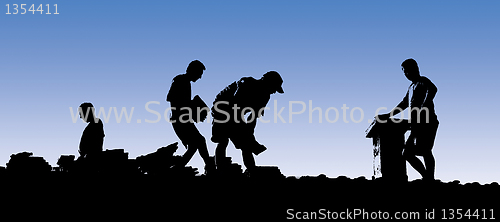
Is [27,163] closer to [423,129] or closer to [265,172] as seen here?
[265,172]

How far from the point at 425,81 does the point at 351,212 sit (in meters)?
2.77

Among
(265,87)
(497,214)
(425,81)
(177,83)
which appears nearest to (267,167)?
(265,87)

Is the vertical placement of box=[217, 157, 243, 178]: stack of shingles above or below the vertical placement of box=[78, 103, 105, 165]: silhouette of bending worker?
below

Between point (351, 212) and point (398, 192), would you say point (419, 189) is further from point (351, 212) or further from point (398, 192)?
point (351, 212)

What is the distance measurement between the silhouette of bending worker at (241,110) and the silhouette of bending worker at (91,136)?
6.26 ft

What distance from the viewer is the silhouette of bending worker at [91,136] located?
10.9 m

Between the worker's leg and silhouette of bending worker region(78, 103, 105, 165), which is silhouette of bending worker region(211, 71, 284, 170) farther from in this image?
silhouette of bending worker region(78, 103, 105, 165)

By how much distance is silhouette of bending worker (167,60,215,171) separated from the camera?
1032cm

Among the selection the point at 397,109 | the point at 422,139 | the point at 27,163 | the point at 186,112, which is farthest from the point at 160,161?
the point at 422,139

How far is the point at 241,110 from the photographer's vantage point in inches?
417

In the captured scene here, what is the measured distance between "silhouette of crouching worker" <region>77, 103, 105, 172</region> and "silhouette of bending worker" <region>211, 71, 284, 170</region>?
75.5 inches

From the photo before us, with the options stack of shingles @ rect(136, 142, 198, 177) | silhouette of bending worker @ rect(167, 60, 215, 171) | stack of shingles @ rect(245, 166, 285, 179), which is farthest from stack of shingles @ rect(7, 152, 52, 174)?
stack of shingles @ rect(245, 166, 285, 179)

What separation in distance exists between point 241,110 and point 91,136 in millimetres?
2476

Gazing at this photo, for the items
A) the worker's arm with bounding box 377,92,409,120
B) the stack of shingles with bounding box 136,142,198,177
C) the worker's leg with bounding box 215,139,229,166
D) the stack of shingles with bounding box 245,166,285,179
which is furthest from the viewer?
the stack of shingles with bounding box 136,142,198,177
